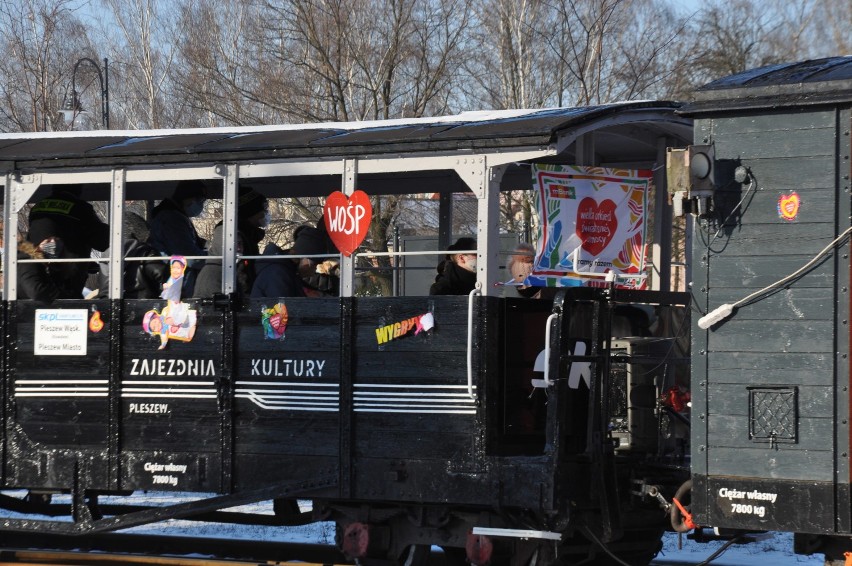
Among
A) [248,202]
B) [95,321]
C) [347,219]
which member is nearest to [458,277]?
[347,219]

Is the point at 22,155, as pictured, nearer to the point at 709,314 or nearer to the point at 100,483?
the point at 100,483

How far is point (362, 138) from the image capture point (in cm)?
707

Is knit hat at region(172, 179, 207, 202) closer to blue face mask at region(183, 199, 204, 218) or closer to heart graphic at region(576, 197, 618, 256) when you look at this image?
blue face mask at region(183, 199, 204, 218)

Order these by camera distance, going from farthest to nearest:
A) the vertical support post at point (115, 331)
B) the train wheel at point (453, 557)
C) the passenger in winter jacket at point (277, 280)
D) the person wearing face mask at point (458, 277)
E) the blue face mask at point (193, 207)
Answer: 1. the blue face mask at point (193, 207)
2. the vertical support post at point (115, 331)
3. the train wheel at point (453, 557)
4. the passenger in winter jacket at point (277, 280)
5. the person wearing face mask at point (458, 277)

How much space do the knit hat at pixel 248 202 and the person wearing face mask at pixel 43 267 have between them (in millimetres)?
1300

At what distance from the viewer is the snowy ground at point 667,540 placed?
8.65 metres

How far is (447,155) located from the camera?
6.86 meters

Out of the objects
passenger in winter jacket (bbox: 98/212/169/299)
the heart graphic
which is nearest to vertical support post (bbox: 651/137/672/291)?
the heart graphic

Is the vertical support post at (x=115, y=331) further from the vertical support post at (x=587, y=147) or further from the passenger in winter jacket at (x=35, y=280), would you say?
the vertical support post at (x=587, y=147)

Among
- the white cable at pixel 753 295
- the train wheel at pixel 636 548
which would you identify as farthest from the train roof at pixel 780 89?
the train wheel at pixel 636 548

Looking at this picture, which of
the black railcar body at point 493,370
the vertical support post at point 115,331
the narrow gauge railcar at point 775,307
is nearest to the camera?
the narrow gauge railcar at point 775,307

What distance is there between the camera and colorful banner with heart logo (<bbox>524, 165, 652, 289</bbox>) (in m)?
6.88

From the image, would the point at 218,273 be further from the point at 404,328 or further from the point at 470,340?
the point at 470,340

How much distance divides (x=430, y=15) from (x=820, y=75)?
58.9 ft
